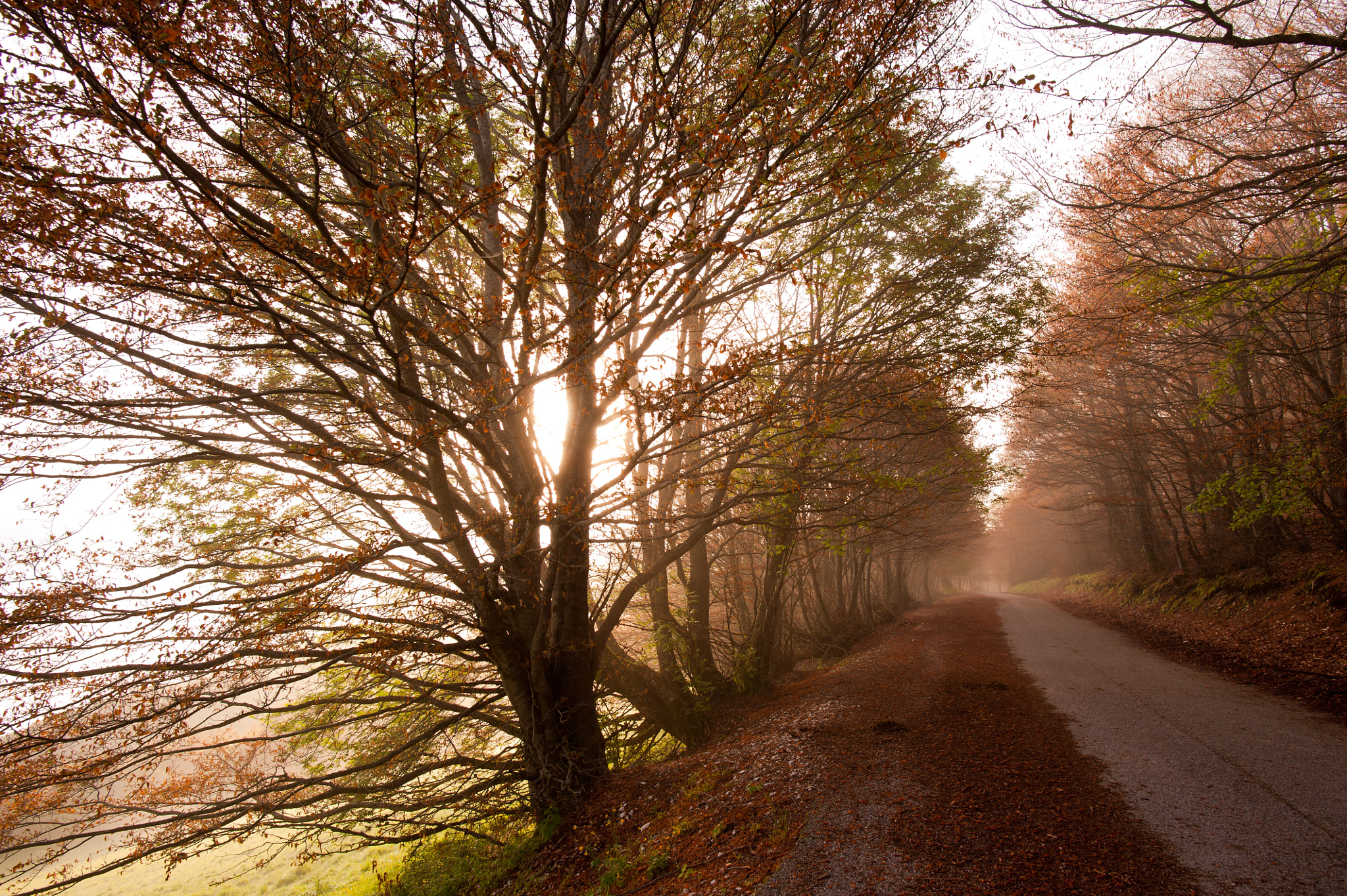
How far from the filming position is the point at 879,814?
173 inches

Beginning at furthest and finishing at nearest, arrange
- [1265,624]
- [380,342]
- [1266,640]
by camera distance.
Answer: [1265,624]
[1266,640]
[380,342]

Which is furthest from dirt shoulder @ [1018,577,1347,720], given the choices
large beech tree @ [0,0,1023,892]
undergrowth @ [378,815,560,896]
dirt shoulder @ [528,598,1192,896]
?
undergrowth @ [378,815,560,896]

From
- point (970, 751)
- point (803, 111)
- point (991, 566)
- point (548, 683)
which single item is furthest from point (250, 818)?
point (991, 566)

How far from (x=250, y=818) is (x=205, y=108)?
6701 millimetres

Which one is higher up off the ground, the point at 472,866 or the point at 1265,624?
the point at 1265,624

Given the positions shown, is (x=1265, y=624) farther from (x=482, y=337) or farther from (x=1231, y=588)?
(x=482, y=337)

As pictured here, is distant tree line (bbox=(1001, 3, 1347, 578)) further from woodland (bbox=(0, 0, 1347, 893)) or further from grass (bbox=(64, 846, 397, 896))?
grass (bbox=(64, 846, 397, 896))

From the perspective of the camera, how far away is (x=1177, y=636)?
1162 cm

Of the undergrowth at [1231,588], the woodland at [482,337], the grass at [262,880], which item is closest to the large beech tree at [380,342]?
the woodland at [482,337]

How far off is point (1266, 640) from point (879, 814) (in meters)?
9.28

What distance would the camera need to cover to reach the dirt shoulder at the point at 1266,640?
22.9ft

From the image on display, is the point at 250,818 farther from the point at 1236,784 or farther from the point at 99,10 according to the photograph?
the point at 1236,784

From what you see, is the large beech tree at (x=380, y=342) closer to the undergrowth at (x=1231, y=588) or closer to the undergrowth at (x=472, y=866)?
the undergrowth at (x=472, y=866)

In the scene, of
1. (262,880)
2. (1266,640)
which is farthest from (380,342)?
(262,880)
